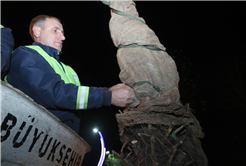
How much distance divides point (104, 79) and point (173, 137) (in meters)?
12.6

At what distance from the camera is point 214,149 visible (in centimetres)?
1189

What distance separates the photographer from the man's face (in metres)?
1.99

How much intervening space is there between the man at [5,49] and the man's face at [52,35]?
0.59m

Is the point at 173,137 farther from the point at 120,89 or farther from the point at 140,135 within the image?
the point at 120,89

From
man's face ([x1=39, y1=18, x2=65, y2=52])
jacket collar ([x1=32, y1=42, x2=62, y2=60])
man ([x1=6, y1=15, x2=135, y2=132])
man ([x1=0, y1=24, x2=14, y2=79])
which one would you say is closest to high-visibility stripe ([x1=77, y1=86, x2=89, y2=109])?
man ([x1=6, y1=15, x2=135, y2=132])

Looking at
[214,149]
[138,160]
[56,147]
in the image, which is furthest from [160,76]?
[214,149]

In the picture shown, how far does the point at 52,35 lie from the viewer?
201 centimetres

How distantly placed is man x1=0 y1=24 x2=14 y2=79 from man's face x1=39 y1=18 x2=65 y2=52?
1.92 ft

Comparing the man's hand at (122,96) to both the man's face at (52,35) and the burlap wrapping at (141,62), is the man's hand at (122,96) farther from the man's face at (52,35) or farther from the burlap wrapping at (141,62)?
the man's face at (52,35)

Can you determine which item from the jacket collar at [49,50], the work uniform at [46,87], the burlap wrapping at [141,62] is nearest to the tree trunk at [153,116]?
the burlap wrapping at [141,62]

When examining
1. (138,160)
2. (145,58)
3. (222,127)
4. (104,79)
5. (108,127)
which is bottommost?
(108,127)

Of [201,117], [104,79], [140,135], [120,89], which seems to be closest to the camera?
[140,135]

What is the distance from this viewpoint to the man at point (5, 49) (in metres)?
1.24

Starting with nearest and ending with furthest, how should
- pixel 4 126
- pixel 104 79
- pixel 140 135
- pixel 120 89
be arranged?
1. pixel 4 126
2. pixel 140 135
3. pixel 120 89
4. pixel 104 79
